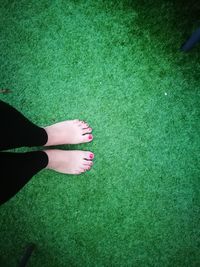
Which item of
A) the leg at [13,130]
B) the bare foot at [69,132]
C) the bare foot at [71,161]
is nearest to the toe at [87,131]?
the bare foot at [69,132]

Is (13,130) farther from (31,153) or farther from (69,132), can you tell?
(69,132)

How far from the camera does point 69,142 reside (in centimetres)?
141

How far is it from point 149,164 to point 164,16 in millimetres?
779

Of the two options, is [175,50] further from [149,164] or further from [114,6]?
[149,164]

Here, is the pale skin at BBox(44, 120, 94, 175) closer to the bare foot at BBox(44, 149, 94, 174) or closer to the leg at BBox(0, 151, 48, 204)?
the bare foot at BBox(44, 149, 94, 174)

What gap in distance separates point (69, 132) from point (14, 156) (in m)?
0.36

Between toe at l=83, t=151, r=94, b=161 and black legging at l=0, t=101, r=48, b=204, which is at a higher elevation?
black legging at l=0, t=101, r=48, b=204

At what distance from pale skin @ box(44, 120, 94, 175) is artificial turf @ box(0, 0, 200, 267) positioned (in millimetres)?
45

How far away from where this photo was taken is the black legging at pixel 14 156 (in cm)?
101

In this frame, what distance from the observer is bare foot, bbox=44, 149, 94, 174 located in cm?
137

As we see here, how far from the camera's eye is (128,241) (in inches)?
54.7

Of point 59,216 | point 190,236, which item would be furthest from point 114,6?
point 190,236

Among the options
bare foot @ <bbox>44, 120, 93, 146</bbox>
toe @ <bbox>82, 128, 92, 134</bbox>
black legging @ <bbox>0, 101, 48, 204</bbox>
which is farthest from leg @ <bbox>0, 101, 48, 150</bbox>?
toe @ <bbox>82, 128, 92, 134</bbox>

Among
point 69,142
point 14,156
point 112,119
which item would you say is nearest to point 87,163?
point 69,142
